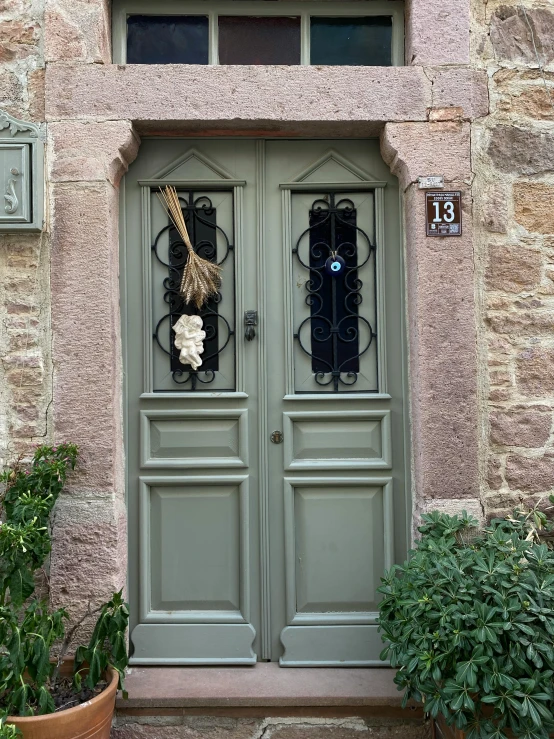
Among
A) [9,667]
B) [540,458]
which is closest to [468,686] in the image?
[540,458]

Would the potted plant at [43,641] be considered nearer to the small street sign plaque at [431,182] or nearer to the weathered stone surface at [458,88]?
the small street sign plaque at [431,182]

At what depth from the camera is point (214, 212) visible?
3281 mm

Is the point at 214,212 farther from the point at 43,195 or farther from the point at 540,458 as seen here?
the point at 540,458

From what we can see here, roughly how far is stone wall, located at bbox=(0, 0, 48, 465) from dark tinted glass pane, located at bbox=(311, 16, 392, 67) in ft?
4.19

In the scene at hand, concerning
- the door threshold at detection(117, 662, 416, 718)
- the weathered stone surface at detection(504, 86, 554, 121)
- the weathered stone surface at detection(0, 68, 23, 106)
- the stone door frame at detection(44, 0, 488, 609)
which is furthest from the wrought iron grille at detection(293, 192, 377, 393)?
the weathered stone surface at detection(0, 68, 23, 106)

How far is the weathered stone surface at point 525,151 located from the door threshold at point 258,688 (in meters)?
2.39

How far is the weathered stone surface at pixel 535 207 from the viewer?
3100 mm

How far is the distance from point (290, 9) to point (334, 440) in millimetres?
2053

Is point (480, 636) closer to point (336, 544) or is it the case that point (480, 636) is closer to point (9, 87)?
point (336, 544)

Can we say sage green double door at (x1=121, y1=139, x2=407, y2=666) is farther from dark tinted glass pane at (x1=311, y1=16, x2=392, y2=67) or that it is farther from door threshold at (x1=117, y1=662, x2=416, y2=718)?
dark tinted glass pane at (x1=311, y1=16, x2=392, y2=67)

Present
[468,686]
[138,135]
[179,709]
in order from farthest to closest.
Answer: [138,135]
[179,709]
[468,686]

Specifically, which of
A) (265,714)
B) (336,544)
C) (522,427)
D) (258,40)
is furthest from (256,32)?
(265,714)

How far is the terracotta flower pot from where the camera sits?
2.47 metres

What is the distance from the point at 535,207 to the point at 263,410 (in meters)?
1.55
